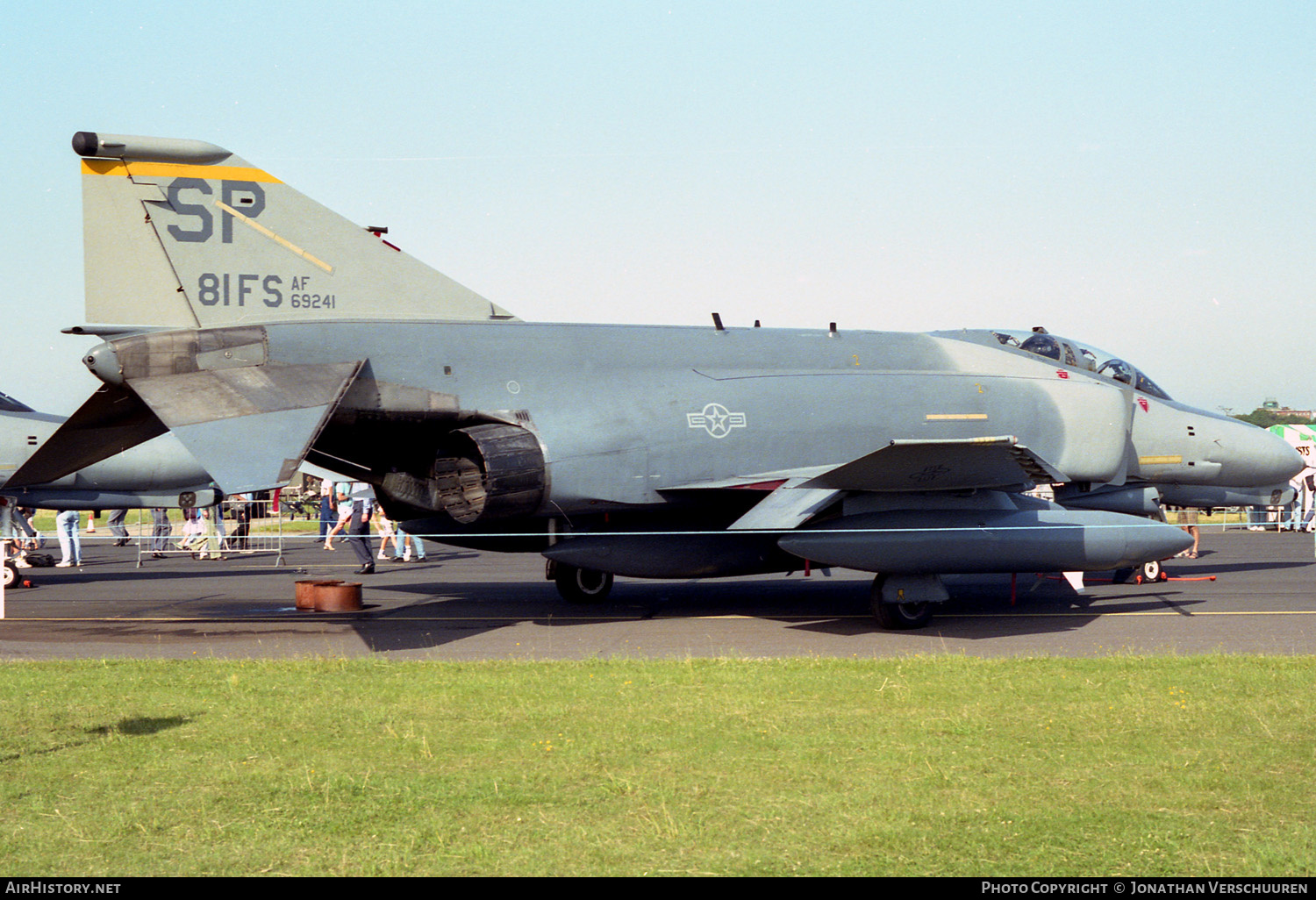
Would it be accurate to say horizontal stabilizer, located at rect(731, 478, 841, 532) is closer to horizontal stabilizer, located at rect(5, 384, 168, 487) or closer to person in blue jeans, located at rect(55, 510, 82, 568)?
horizontal stabilizer, located at rect(5, 384, 168, 487)

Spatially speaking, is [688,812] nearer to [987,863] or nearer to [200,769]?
[987,863]

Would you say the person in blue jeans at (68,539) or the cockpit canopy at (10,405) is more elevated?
the cockpit canopy at (10,405)

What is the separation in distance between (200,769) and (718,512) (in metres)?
8.35

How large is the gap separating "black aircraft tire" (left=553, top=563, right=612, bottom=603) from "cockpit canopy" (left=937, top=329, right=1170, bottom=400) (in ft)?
20.1

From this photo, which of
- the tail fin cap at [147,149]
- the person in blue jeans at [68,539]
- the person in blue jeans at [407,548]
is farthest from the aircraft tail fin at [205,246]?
the person in blue jeans at [68,539]

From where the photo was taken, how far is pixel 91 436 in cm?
1296

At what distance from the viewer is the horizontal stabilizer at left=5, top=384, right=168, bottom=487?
1241 centimetres

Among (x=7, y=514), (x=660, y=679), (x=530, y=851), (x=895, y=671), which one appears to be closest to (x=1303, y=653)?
(x=895, y=671)

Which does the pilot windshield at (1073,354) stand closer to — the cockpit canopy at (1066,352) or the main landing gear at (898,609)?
the cockpit canopy at (1066,352)

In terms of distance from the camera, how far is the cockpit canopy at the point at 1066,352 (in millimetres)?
15578

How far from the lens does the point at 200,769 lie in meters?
6.43

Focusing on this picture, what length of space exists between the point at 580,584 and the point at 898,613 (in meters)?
4.73

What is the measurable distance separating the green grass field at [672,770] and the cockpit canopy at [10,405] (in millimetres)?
13822

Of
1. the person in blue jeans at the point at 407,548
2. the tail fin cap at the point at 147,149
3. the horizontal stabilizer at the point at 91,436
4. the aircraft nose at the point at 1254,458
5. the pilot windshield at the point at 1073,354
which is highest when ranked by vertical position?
the tail fin cap at the point at 147,149
